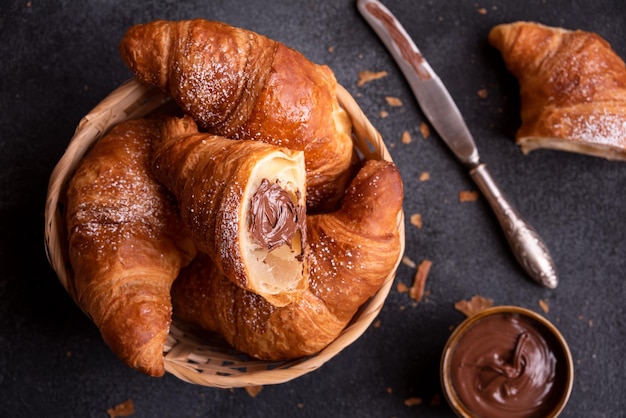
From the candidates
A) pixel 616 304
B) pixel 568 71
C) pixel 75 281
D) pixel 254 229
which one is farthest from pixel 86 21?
pixel 616 304

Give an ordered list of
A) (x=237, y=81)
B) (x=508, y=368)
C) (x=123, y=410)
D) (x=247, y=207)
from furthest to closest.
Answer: (x=123, y=410)
(x=508, y=368)
(x=237, y=81)
(x=247, y=207)

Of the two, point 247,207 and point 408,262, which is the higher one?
point 247,207

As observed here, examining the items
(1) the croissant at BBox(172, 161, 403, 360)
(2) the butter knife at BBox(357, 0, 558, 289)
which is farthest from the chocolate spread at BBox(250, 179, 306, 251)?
(2) the butter knife at BBox(357, 0, 558, 289)

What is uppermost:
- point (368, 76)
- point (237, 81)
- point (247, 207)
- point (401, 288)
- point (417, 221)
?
point (237, 81)

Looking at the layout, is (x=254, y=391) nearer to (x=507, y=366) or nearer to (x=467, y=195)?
(x=507, y=366)

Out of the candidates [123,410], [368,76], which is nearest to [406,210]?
[368,76]

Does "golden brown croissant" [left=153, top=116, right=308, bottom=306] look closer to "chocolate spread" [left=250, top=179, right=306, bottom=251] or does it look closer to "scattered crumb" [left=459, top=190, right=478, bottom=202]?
"chocolate spread" [left=250, top=179, right=306, bottom=251]

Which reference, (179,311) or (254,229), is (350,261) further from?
(179,311)

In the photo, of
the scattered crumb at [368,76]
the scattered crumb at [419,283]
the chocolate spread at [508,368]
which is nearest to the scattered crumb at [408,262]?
the scattered crumb at [419,283]
